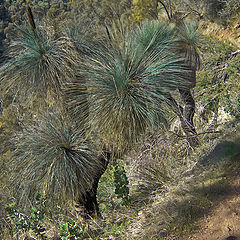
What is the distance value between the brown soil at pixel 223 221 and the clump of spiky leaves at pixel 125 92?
41.5 inches

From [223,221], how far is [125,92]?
1.51 meters

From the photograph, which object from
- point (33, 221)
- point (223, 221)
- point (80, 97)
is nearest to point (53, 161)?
point (80, 97)

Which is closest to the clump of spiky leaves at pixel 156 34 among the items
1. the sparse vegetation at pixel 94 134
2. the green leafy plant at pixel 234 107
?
the sparse vegetation at pixel 94 134

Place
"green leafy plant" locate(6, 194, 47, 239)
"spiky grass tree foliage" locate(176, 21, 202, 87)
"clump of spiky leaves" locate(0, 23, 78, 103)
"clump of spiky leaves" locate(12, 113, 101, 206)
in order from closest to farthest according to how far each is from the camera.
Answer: "clump of spiky leaves" locate(12, 113, 101, 206) < "clump of spiky leaves" locate(0, 23, 78, 103) < "green leafy plant" locate(6, 194, 47, 239) < "spiky grass tree foliage" locate(176, 21, 202, 87)

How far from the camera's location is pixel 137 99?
2.69 meters

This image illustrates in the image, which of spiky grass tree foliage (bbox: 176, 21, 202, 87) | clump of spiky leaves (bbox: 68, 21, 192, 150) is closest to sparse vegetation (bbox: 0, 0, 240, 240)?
clump of spiky leaves (bbox: 68, 21, 192, 150)

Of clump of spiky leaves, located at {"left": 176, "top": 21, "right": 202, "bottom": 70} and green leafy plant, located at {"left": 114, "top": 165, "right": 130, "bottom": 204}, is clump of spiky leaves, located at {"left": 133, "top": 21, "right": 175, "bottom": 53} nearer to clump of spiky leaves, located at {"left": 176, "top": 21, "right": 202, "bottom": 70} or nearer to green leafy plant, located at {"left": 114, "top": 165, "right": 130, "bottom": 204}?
clump of spiky leaves, located at {"left": 176, "top": 21, "right": 202, "bottom": 70}

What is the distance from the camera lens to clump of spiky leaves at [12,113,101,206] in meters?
2.81

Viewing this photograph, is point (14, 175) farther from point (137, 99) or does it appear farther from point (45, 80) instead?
point (137, 99)

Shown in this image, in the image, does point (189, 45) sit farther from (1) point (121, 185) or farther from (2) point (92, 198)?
(2) point (92, 198)

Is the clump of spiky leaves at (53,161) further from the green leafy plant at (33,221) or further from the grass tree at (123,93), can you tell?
the green leafy plant at (33,221)

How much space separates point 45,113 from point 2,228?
2.17m

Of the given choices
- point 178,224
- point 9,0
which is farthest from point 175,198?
point 9,0

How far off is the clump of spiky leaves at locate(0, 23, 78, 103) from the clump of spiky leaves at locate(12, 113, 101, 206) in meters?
0.36
